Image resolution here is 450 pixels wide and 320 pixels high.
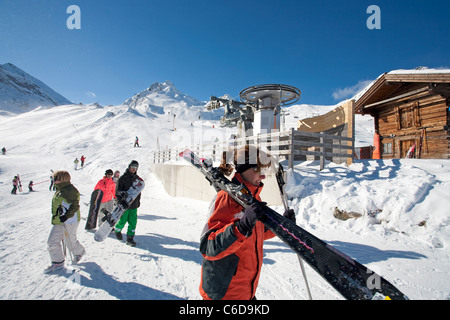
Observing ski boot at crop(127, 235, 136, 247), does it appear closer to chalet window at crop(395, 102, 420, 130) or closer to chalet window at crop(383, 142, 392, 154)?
chalet window at crop(395, 102, 420, 130)

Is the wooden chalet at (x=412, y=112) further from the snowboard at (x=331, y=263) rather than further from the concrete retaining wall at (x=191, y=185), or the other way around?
the snowboard at (x=331, y=263)

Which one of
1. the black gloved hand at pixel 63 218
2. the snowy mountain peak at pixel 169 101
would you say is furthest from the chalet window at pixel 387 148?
the snowy mountain peak at pixel 169 101

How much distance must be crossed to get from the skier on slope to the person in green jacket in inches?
132

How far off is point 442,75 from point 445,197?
7.34 m

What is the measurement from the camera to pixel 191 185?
35.1 ft

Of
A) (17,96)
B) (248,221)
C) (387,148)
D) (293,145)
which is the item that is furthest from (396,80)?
(17,96)

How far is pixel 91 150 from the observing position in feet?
105

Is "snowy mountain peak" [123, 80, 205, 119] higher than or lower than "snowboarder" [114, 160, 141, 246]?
higher

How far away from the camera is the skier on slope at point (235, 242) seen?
1.44 m

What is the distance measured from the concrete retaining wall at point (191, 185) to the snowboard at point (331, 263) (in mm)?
5074

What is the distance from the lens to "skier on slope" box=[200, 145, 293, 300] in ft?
4.71

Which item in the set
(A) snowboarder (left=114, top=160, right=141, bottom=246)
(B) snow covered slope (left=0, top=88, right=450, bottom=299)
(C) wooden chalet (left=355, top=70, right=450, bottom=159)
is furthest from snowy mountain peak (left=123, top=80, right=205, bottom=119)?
(A) snowboarder (left=114, top=160, right=141, bottom=246)

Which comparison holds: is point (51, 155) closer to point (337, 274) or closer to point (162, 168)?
point (162, 168)

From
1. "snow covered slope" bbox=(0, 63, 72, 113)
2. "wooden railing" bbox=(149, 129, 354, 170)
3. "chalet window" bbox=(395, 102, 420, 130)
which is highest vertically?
"snow covered slope" bbox=(0, 63, 72, 113)
